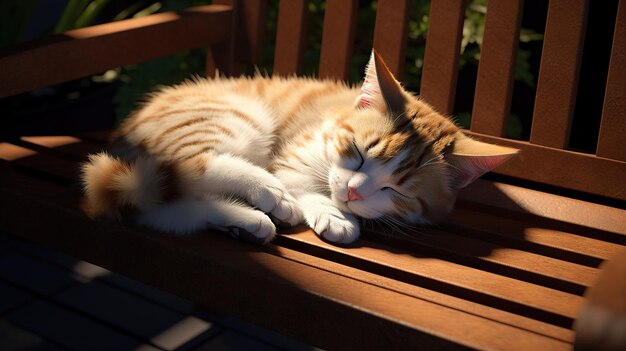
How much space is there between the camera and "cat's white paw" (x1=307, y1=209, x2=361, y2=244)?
1.35m

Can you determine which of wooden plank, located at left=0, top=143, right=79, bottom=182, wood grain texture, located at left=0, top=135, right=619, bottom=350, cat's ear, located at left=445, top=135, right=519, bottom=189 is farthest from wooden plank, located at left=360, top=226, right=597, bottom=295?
wooden plank, located at left=0, top=143, right=79, bottom=182

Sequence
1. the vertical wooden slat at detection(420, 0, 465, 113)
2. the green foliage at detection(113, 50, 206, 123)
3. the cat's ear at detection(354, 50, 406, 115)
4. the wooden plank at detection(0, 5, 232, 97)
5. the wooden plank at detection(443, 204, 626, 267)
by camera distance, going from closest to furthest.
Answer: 1. the wooden plank at detection(443, 204, 626, 267)
2. the cat's ear at detection(354, 50, 406, 115)
3. the wooden plank at detection(0, 5, 232, 97)
4. the vertical wooden slat at detection(420, 0, 465, 113)
5. the green foliage at detection(113, 50, 206, 123)

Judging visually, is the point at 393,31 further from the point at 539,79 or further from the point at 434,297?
the point at 434,297

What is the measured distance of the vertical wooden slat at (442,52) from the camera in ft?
5.81

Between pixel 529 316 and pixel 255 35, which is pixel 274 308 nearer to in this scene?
pixel 529 316

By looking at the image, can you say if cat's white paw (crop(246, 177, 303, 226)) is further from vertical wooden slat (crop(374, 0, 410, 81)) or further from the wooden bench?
vertical wooden slat (crop(374, 0, 410, 81))

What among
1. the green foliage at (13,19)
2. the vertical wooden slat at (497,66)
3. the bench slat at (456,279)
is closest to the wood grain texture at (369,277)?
the bench slat at (456,279)

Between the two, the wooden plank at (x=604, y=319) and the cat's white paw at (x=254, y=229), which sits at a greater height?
the wooden plank at (x=604, y=319)

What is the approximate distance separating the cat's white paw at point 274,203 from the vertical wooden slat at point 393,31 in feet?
1.90

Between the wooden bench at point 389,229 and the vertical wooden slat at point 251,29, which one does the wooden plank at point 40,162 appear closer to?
the wooden bench at point 389,229

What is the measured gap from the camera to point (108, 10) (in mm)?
3441

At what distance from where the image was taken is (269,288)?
1.12 meters

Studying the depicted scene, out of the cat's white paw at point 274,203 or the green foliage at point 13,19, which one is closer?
the cat's white paw at point 274,203

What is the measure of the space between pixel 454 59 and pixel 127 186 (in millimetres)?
901
